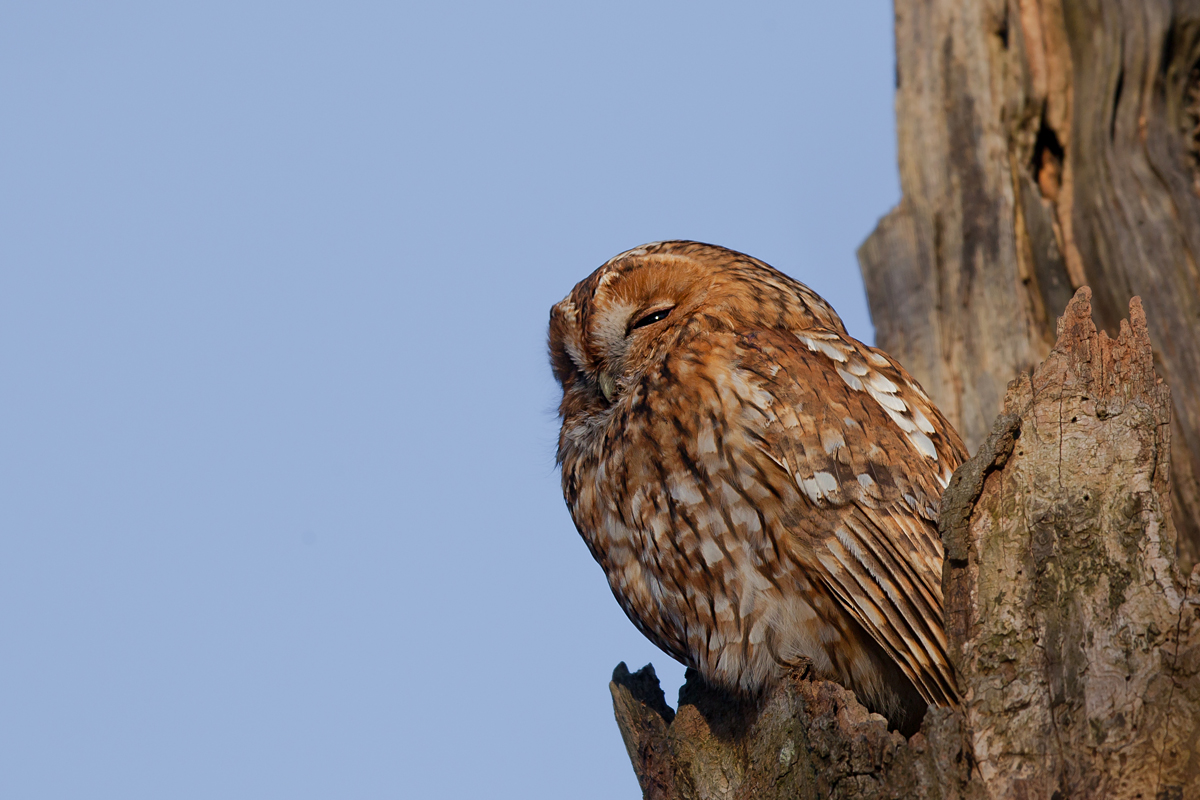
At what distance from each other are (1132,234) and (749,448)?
154cm

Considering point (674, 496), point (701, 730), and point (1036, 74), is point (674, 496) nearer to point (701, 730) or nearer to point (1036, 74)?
point (701, 730)

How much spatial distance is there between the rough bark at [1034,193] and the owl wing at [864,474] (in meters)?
0.78

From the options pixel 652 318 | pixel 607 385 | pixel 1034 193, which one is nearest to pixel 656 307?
pixel 652 318

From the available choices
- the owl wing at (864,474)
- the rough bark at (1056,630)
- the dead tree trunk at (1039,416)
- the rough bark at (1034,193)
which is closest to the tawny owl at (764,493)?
the owl wing at (864,474)

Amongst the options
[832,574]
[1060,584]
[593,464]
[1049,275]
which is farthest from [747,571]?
[1049,275]

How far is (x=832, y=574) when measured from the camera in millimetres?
2318

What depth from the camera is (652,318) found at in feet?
9.70

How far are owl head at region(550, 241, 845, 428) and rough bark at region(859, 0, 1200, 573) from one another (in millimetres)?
602

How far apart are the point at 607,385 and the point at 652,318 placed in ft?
0.70

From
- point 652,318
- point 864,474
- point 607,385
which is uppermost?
point 652,318

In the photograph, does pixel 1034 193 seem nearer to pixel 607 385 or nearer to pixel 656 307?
pixel 656 307

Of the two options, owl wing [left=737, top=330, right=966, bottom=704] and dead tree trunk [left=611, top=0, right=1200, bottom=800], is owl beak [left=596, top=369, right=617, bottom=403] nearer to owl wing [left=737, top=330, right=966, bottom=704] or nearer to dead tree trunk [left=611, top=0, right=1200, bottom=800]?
owl wing [left=737, top=330, right=966, bottom=704]

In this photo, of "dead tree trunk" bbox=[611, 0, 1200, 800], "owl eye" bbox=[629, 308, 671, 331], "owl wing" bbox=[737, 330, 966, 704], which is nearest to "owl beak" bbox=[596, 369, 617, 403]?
"owl eye" bbox=[629, 308, 671, 331]

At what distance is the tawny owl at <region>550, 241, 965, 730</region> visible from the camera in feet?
7.64
